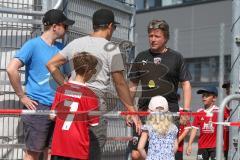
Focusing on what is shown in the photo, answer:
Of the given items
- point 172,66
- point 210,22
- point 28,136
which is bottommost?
point 28,136

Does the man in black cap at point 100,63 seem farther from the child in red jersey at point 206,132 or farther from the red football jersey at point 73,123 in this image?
the child in red jersey at point 206,132

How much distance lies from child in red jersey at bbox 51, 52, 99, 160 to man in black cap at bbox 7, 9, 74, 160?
0.58 meters

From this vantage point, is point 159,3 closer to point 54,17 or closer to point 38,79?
point 54,17

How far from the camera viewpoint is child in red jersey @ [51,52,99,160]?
4.93 meters

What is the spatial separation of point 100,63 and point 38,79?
2.87ft

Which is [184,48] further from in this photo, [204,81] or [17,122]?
[17,122]

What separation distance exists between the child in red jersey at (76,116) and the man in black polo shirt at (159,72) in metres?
1.02

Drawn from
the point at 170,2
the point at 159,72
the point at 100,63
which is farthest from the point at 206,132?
the point at 170,2

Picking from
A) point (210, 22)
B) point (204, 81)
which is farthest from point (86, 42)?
point (210, 22)

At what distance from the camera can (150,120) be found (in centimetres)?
570

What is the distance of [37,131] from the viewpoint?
5570mm

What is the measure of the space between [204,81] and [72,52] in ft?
60.2

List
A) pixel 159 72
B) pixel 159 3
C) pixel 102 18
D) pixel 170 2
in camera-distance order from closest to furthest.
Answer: pixel 102 18 < pixel 159 72 < pixel 170 2 < pixel 159 3

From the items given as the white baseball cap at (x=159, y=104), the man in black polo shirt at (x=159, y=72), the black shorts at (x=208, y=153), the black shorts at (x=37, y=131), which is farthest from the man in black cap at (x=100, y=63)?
the black shorts at (x=208, y=153)
